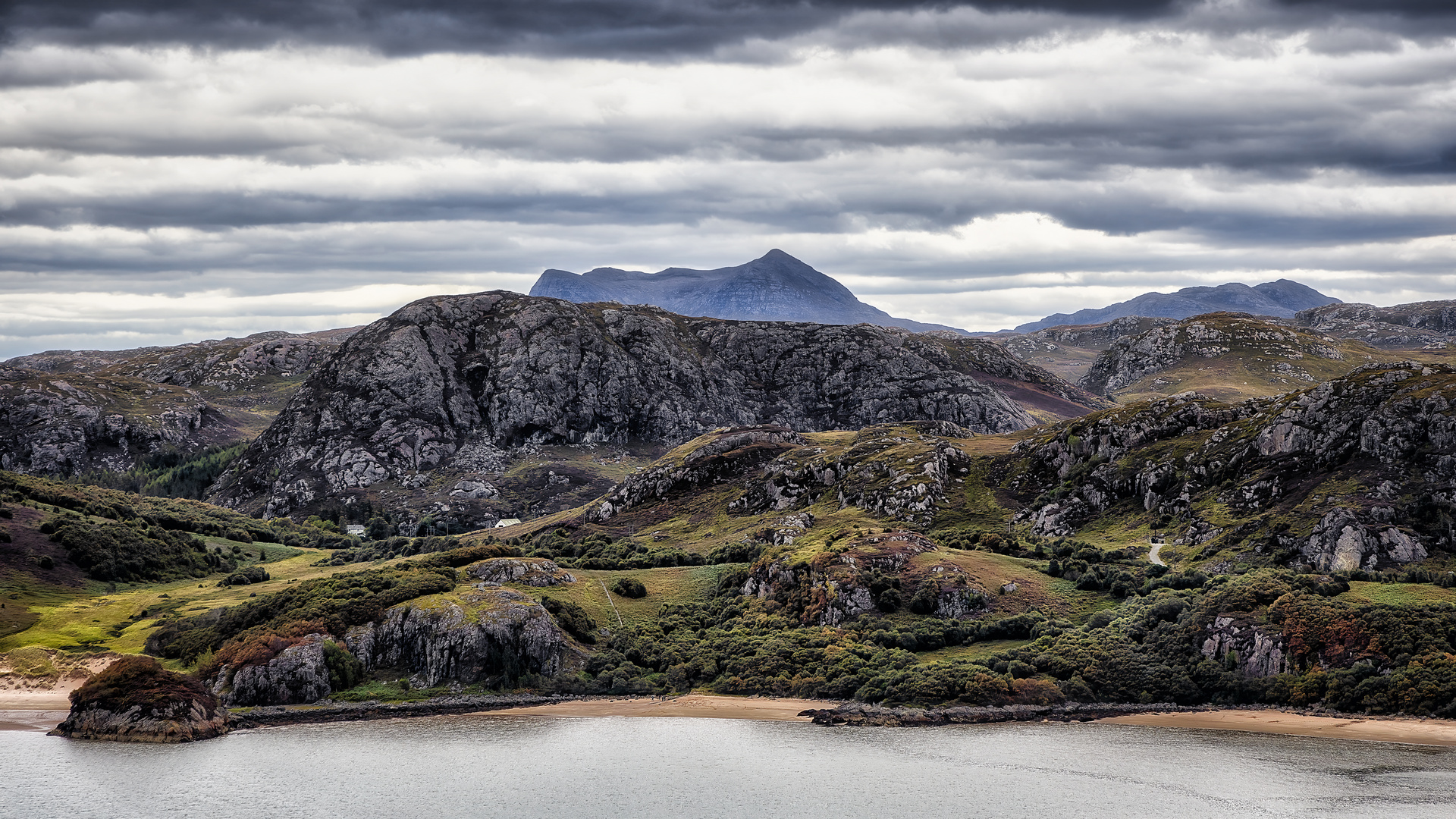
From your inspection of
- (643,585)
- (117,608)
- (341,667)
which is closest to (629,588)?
(643,585)

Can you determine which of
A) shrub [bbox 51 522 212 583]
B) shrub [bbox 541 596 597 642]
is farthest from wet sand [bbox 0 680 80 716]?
shrub [bbox 51 522 212 583]

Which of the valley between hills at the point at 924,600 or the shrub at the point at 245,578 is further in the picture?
the shrub at the point at 245,578

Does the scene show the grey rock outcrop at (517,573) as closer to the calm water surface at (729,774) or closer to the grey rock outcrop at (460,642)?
the grey rock outcrop at (460,642)

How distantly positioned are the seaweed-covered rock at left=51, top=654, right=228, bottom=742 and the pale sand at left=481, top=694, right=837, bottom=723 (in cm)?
2386

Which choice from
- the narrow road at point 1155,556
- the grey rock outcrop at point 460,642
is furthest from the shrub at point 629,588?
the narrow road at point 1155,556

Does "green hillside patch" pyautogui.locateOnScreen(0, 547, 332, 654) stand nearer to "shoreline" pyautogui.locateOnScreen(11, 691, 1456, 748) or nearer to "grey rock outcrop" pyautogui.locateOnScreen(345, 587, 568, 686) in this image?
"shoreline" pyautogui.locateOnScreen(11, 691, 1456, 748)

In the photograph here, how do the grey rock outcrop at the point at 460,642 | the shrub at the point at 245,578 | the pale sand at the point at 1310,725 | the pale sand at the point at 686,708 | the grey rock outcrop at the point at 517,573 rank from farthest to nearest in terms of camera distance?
the shrub at the point at 245,578 < the grey rock outcrop at the point at 517,573 < the grey rock outcrop at the point at 460,642 < the pale sand at the point at 686,708 < the pale sand at the point at 1310,725

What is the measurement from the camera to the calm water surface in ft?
226

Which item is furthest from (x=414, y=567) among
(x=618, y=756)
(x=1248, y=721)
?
(x=1248, y=721)

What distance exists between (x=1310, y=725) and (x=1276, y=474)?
6150 cm

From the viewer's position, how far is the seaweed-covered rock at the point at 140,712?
89675mm

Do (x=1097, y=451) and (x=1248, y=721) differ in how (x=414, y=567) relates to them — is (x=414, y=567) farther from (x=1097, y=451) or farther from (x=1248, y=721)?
(x=1097, y=451)

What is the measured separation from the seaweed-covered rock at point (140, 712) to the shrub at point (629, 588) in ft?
162

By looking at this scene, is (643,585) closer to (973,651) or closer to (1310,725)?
(973,651)
